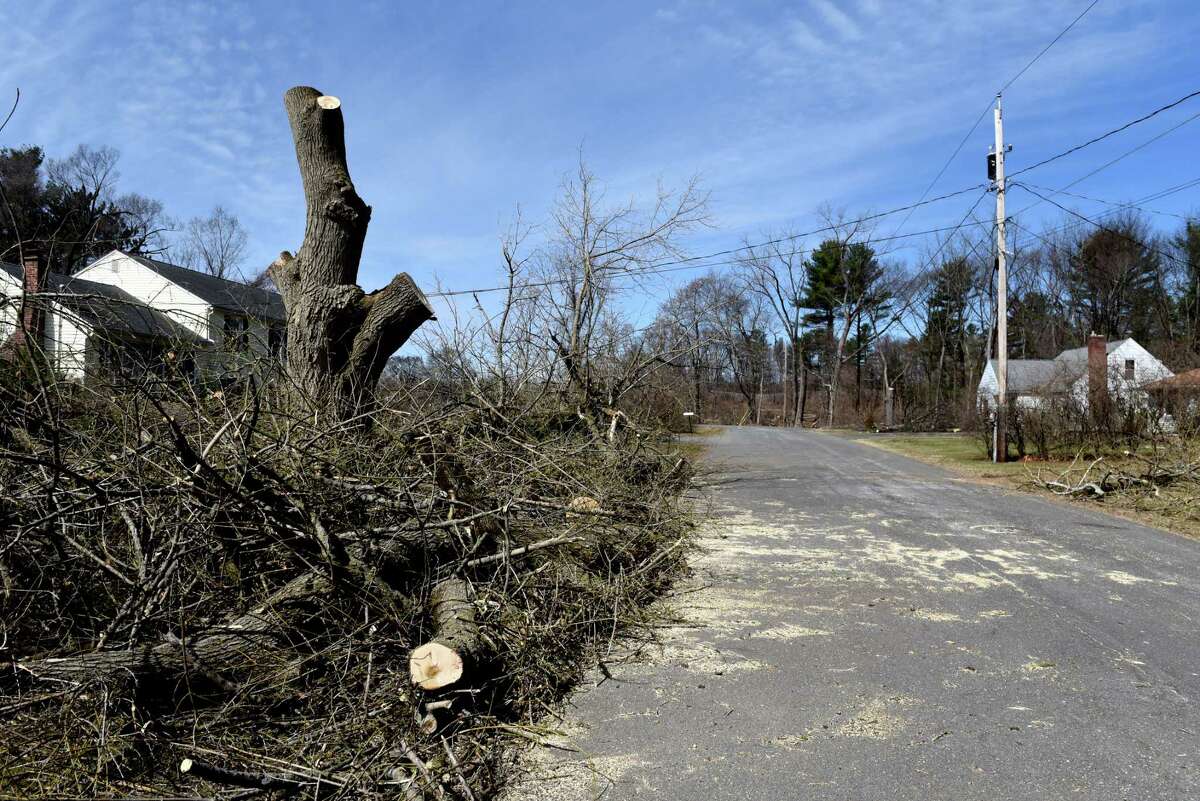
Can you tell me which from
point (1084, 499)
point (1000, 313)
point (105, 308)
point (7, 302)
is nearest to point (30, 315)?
point (105, 308)

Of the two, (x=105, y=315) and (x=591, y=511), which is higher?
(x=105, y=315)

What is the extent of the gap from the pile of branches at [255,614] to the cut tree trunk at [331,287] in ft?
7.14

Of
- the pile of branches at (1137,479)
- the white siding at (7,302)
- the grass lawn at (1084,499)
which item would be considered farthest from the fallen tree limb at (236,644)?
the pile of branches at (1137,479)

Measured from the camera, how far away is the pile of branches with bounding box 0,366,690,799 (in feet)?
9.50

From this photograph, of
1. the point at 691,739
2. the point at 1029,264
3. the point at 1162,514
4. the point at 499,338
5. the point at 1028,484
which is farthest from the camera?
the point at 1029,264

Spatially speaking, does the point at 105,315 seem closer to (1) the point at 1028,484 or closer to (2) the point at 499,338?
(2) the point at 499,338

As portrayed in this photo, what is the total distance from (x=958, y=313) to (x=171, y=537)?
54059 mm

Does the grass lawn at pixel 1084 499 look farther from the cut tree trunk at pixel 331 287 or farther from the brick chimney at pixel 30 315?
the brick chimney at pixel 30 315

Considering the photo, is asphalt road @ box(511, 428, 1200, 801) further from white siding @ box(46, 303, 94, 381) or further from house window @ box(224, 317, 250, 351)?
house window @ box(224, 317, 250, 351)

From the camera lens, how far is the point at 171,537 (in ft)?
11.6

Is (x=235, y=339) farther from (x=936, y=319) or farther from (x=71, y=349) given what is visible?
(x=936, y=319)

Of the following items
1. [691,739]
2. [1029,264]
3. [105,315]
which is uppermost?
[1029,264]

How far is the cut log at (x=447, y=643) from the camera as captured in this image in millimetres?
3299

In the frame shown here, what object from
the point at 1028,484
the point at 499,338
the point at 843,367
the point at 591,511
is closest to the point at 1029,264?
the point at 843,367
